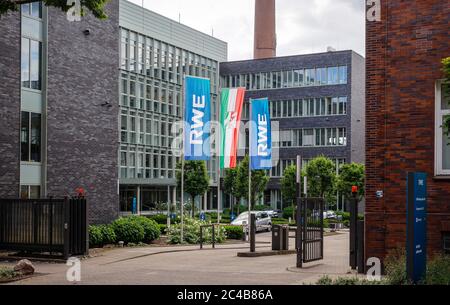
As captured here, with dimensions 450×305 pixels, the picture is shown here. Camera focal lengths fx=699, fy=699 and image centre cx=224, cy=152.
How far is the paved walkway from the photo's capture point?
15.4 m

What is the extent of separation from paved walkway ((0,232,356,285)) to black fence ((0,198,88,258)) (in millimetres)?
853

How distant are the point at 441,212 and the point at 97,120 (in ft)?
64.5

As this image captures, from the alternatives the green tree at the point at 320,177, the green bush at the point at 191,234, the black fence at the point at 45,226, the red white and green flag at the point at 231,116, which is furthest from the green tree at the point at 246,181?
the black fence at the point at 45,226

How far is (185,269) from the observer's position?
59.5 ft

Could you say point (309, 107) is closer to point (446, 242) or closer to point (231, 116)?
point (231, 116)

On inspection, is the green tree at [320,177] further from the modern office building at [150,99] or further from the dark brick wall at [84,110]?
the dark brick wall at [84,110]

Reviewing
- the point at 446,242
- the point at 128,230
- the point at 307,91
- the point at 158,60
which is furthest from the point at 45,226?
the point at 307,91

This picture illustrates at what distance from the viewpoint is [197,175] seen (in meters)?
55.4

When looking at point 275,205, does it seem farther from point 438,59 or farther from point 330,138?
point 438,59

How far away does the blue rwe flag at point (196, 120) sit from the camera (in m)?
28.4

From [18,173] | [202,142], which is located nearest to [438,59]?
[202,142]

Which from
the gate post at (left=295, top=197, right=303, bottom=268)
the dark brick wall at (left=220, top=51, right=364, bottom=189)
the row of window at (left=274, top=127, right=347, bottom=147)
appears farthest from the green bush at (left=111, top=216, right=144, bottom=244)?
the row of window at (left=274, top=127, right=347, bottom=147)

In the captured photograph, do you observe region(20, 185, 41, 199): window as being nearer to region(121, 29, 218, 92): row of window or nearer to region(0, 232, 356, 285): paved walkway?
region(0, 232, 356, 285): paved walkway
